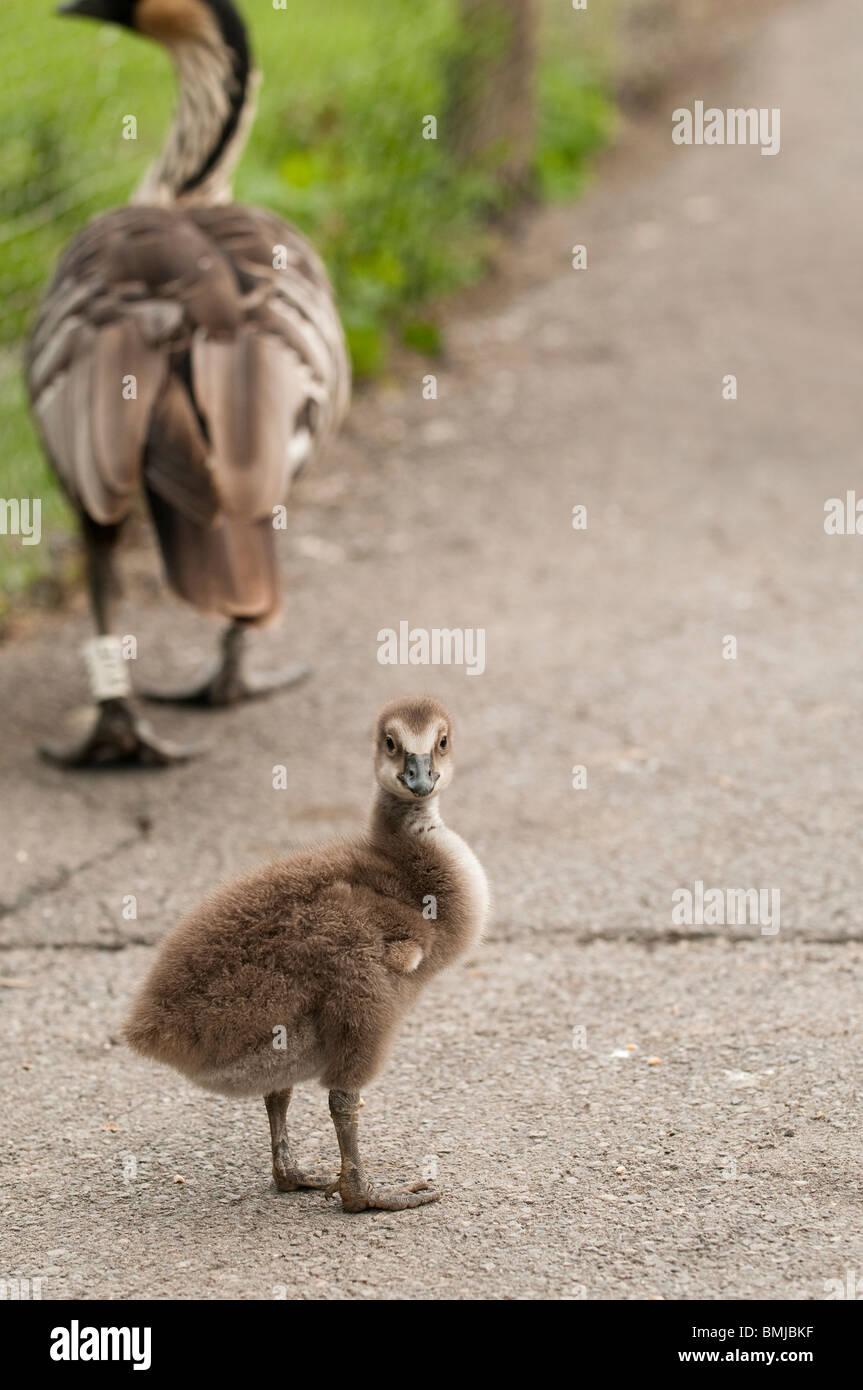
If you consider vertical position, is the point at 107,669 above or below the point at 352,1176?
above

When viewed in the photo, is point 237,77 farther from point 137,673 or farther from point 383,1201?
point 383,1201

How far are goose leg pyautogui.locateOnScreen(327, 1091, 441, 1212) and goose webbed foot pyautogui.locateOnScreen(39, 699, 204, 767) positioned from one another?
2847 millimetres

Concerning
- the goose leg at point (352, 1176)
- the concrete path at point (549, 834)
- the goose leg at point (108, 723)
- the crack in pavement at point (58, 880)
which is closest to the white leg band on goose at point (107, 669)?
the goose leg at point (108, 723)

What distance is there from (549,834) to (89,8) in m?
4.25

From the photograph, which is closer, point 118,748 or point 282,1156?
point 282,1156

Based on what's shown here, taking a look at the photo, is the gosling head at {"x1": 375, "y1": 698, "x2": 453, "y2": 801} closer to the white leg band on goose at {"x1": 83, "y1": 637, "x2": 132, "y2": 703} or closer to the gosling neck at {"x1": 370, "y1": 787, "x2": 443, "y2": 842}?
the gosling neck at {"x1": 370, "y1": 787, "x2": 443, "y2": 842}

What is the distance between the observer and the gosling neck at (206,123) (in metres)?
7.16

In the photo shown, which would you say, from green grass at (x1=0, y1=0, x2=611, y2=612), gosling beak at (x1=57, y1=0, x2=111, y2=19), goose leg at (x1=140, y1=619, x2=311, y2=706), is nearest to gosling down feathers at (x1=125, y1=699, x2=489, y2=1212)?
goose leg at (x1=140, y1=619, x2=311, y2=706)

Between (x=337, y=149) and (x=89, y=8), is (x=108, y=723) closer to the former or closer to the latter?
(x=89, y=8)

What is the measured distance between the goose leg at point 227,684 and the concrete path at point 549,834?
0.43 ft

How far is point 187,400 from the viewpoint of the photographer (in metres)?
5.79

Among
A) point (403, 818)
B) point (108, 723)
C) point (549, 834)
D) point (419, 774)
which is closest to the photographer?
point (419, 774)

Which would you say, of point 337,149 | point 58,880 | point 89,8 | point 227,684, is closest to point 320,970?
point 58,880

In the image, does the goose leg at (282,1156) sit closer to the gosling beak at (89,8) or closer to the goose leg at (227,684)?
the goose leg at (227,684)
